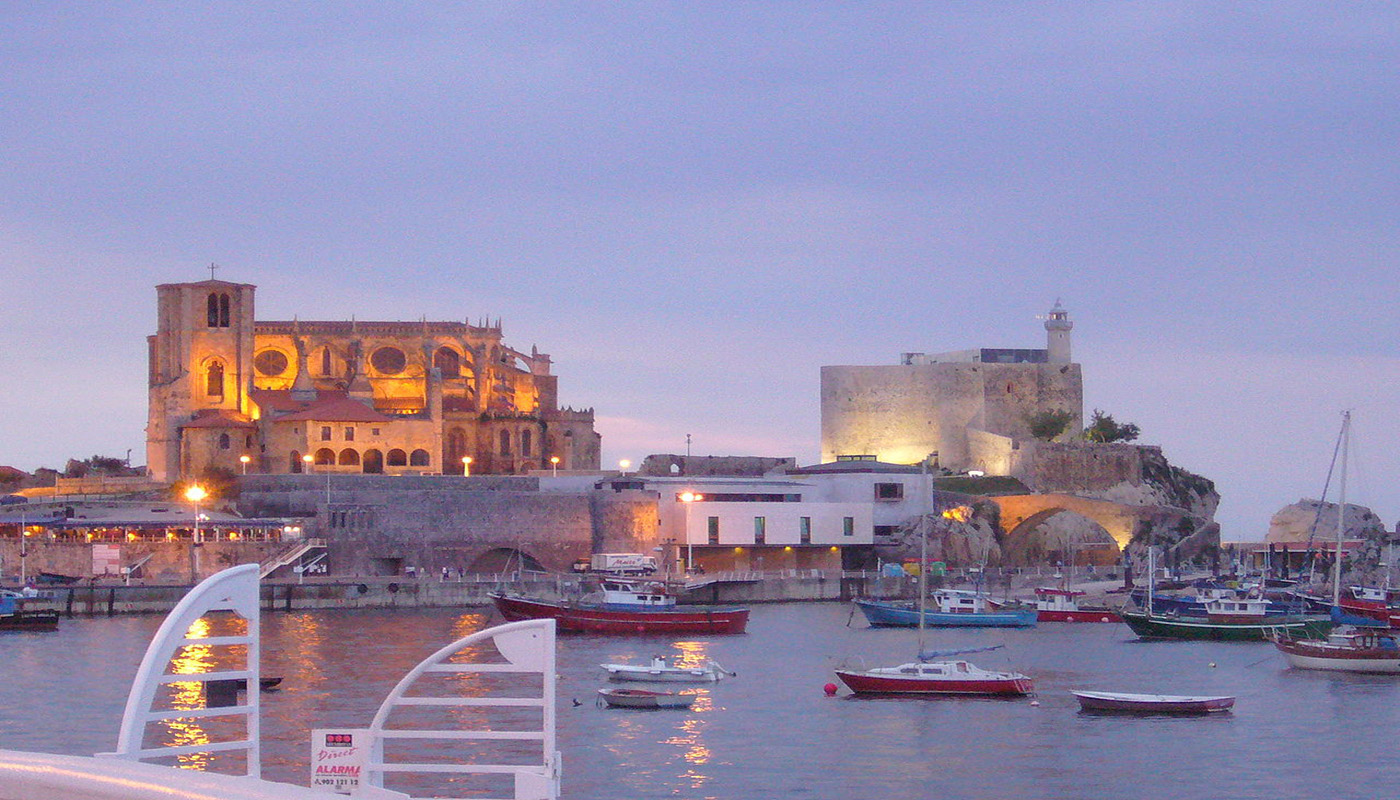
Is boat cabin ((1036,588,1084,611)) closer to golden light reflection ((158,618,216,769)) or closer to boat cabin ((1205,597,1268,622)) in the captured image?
boat cabin ((1205,597,1268,622))

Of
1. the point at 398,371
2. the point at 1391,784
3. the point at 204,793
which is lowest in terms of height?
the point at 1391,784

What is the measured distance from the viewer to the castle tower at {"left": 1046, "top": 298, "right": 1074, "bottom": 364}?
8106 centimetres

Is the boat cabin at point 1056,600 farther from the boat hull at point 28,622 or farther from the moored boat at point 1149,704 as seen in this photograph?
the boat hull at point 28,622

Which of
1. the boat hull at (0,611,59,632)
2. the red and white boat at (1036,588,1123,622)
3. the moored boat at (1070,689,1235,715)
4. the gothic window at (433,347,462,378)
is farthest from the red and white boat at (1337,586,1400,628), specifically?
the boat hull at (0,611,59,632)

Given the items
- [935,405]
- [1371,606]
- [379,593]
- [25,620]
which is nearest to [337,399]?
[379,593]

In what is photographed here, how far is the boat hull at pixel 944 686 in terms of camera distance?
35.5 m

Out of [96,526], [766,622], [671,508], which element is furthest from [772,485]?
[96,526]

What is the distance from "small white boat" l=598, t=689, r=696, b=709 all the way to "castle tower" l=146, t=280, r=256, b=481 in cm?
3606

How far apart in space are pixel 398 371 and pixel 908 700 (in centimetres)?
4299

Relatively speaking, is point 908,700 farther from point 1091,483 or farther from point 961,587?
point 1091,483

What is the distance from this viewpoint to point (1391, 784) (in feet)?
86.2

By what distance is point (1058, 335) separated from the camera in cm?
8138

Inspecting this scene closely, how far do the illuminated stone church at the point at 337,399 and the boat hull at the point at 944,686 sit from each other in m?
34.1

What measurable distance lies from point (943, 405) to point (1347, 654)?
37941 mm
